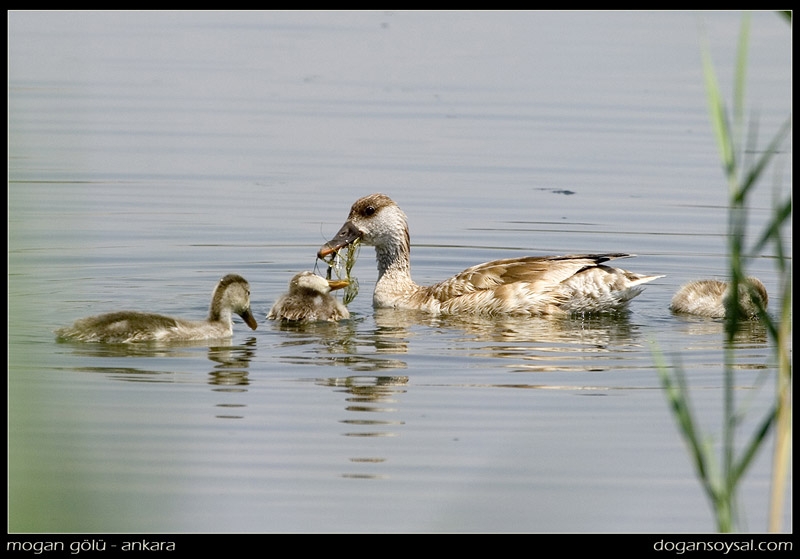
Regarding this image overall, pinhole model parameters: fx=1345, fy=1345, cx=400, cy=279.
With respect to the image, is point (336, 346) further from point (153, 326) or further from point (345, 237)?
point (345, 237)

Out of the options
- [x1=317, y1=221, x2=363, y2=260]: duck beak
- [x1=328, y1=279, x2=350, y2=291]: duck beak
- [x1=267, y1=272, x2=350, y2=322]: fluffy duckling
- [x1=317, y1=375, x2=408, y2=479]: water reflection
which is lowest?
[x1=317, y1=375, x2=408, y2=479]: water reflection

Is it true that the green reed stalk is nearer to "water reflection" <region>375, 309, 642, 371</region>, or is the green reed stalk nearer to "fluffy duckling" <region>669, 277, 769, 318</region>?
"water reflection" <region>375, 309, 642, 371</region>

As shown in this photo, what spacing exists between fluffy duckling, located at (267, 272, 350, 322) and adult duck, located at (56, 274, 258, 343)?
700 mm

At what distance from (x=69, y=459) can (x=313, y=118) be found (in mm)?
14045

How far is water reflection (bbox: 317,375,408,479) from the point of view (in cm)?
639

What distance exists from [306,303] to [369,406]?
2456 millimetres

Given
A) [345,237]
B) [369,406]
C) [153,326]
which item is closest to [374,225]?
[345,237]

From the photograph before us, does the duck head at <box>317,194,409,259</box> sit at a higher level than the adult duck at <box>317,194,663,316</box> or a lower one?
higher

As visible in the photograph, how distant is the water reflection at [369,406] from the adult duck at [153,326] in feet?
4.35

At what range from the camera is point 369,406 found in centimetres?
730

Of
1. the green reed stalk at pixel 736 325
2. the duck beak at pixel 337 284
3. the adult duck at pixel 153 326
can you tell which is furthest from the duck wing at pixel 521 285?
the green reed stalk at pixel 736 325

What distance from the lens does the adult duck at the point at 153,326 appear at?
8.50m

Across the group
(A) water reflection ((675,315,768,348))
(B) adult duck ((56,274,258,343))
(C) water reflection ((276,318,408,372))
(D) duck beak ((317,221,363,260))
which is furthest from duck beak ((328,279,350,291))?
(A) water reflection ((675,315,768,348))

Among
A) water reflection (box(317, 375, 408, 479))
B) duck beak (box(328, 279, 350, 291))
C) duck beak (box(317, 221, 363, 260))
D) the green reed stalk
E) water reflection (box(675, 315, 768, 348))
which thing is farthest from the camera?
duck beak (box(317, 221, 363, 260))
